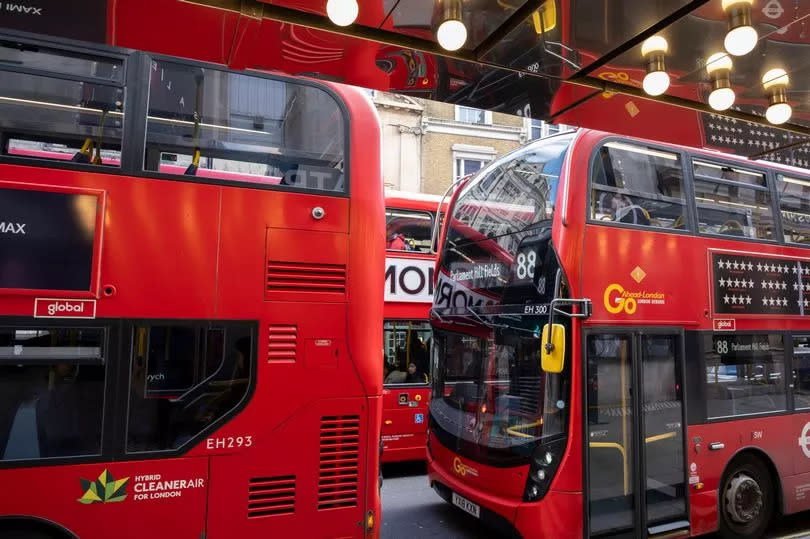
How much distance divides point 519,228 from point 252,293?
113 inches

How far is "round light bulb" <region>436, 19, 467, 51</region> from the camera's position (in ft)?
10.0

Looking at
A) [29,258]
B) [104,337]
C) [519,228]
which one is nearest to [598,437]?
[519,228]

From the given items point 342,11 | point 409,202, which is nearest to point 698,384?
point 409,202

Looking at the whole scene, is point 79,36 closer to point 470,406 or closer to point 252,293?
point 252,293

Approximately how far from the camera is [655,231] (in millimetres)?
5535

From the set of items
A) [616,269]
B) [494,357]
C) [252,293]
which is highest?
[616,269]

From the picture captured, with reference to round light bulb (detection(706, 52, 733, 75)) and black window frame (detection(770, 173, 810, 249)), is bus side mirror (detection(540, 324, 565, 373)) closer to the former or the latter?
round light bulb (detection(706, 52, 733, 75))

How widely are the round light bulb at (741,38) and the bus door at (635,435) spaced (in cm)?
265

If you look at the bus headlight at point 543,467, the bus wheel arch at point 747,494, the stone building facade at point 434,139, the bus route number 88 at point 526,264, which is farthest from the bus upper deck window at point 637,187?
the stone building facade at point 434,139

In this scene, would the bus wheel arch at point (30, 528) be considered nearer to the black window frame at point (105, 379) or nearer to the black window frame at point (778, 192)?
the black window frame at point (105, 379)

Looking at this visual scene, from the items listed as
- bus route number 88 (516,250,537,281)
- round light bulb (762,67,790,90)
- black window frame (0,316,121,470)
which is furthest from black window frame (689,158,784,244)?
black window frame (0,316,121,470)

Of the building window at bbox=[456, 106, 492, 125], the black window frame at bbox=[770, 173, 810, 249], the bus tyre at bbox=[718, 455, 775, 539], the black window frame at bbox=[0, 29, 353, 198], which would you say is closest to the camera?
the black window frame at bbox=[0, 29, 353, 198]

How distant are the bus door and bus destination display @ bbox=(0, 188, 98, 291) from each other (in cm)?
420

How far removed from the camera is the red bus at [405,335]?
813cm
